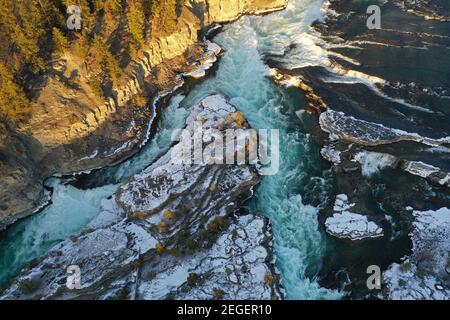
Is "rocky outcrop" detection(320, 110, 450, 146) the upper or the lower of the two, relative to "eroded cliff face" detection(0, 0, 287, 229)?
lower

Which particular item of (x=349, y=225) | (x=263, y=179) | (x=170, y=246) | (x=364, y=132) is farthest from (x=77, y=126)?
(x=364, y=132)

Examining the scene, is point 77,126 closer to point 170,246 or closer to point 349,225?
point 170,246

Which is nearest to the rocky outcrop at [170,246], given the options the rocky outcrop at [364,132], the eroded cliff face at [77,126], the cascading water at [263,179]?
the cascading water at [263,179]

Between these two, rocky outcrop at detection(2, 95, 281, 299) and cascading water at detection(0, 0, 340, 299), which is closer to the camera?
rocky outcrop at detection(2, 95, 281, 299)

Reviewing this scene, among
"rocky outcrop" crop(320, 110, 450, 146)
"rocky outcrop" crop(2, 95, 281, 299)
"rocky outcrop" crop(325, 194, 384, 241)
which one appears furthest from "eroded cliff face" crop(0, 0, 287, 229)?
"rocky outcrop" crop(325, 194, 384, 241)

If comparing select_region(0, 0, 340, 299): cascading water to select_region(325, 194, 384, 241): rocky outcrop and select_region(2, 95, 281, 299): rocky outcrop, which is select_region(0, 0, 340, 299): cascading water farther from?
select_region(2, 95, 281, 299): rocky outcrop

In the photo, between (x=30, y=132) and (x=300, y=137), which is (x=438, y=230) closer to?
(x=300, y=137)

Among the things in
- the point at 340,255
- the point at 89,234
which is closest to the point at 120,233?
the point at 89,234
